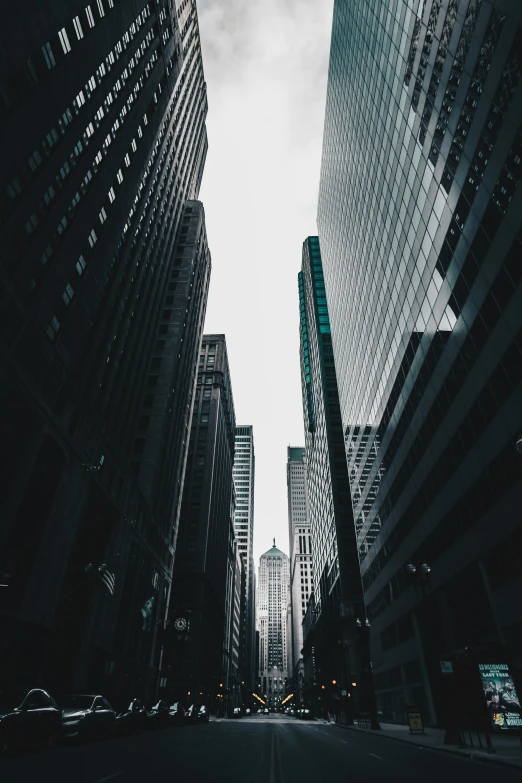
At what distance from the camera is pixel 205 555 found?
8612 centimetres

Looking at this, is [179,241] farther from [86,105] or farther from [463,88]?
[463,88]

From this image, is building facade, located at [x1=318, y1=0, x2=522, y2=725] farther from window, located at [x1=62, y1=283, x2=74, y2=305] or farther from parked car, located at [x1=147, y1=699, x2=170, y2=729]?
window, located at [x1=62, y1=283, x2=74, y2=305]

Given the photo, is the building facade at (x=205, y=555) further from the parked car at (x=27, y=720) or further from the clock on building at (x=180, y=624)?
the parked car at (x=27, y=720)

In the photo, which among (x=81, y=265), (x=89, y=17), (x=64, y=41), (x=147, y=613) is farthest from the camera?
(x=147, y=613)

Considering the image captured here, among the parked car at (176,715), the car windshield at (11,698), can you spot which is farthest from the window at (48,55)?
the parked car at (176,715)

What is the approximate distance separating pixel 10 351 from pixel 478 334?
27750 millimetres

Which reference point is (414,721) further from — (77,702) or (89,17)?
(89,17)

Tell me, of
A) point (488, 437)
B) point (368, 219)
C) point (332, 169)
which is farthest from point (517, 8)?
point (332, 169)

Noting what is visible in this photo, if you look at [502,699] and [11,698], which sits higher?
[502,699]

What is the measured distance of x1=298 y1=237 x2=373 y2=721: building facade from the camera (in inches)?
3000

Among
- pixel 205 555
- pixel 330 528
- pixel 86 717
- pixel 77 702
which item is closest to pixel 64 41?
pixel 77 702

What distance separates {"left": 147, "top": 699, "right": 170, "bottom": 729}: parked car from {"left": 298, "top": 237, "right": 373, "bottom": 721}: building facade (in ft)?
85.4

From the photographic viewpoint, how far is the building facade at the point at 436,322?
24.7 metres

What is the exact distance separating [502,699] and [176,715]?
2516 centimetres
